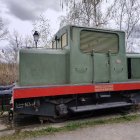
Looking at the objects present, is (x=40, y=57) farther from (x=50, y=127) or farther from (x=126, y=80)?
(x=126, y=80)

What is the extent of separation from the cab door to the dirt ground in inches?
57.0

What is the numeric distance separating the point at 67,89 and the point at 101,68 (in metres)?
1.38

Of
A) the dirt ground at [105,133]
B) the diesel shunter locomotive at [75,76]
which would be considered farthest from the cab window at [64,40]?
the dirt ground at [105,133]

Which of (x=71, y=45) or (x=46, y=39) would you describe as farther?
(x=46, y=39)

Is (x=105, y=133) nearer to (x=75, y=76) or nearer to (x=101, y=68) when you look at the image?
Result: (x=75, y=76)

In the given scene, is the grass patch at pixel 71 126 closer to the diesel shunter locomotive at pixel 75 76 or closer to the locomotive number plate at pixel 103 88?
the diesel shunter locomotive at pixel 75 76

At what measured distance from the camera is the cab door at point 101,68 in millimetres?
6336

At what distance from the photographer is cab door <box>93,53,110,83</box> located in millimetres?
6336

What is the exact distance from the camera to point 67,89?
18.9 ft

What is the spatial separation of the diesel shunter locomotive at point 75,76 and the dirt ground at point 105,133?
0.79 m

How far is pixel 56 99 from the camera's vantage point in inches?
233

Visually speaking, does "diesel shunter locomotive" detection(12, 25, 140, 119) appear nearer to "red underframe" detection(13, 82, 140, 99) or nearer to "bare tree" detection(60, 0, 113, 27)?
"red underframe" detection(13, 82, 140, 99)

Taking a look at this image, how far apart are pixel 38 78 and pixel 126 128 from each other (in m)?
2.71

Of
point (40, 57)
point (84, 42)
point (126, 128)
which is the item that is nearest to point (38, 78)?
point (40, 57)
